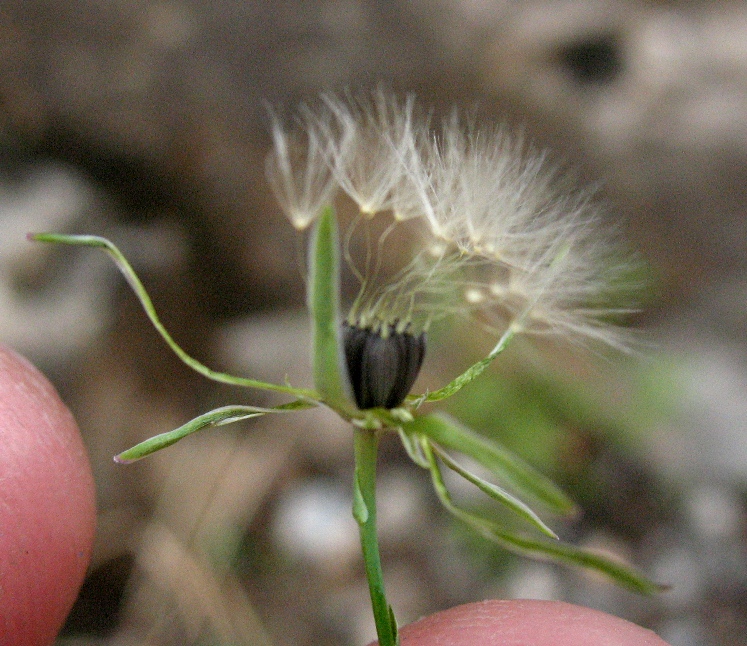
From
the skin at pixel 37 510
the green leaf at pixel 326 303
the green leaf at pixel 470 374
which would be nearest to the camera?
the green leaf at pixel 326 303

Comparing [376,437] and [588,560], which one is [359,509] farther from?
[588,560]

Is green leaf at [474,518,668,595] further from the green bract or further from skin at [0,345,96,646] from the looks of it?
skin at [0,345,96,646]

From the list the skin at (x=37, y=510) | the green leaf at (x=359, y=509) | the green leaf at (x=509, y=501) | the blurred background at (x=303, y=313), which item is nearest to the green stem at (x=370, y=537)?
the green leaf at (x=359, y=509)

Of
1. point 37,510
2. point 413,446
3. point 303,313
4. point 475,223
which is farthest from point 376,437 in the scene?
point 303,313

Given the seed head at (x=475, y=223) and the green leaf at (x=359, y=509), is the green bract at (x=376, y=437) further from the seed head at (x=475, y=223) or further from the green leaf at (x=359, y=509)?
the seed head at (x=475, y=223)

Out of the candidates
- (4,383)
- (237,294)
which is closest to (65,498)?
(4,383)

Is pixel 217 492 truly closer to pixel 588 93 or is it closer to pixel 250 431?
pixel 250 431

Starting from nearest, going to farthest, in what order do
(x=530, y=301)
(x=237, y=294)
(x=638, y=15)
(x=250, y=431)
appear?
(x=530, y=301) < (x=250, y=431) < (x=237, y=294) < (x=638, y=15)
